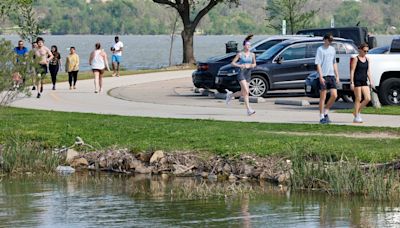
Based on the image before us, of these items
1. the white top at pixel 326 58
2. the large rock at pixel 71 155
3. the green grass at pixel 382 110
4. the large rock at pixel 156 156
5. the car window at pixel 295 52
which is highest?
the white top at pixel 326 58

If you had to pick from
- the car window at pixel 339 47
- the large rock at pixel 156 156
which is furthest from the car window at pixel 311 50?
the large rock at pixel 156 156

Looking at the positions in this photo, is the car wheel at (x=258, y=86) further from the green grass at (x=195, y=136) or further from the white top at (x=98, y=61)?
the green grass at (x=195, y=136)

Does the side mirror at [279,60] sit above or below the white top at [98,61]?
above

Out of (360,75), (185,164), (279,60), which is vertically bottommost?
(185,164)

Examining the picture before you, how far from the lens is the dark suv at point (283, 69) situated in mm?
31062

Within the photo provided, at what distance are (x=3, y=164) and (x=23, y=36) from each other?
113 ft

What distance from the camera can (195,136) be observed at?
20172 mm

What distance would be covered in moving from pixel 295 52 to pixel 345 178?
52.1 ft

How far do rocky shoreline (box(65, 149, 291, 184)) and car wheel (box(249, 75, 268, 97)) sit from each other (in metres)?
11.7

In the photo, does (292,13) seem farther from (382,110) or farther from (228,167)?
(228,167)

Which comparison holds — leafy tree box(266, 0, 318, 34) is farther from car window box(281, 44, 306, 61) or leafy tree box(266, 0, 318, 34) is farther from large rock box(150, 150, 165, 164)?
large rock box(150, 150, 165, 164)

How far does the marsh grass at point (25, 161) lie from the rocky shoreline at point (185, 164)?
1.87 ft

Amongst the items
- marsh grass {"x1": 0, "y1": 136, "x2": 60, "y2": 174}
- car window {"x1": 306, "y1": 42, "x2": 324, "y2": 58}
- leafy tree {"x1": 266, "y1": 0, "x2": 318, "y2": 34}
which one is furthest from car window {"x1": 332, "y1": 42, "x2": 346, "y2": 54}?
leafy tree {"x1": 266, "y1": 0, "x2": 318, "y2": 34}

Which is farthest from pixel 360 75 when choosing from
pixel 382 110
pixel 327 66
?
pixel 382 110
